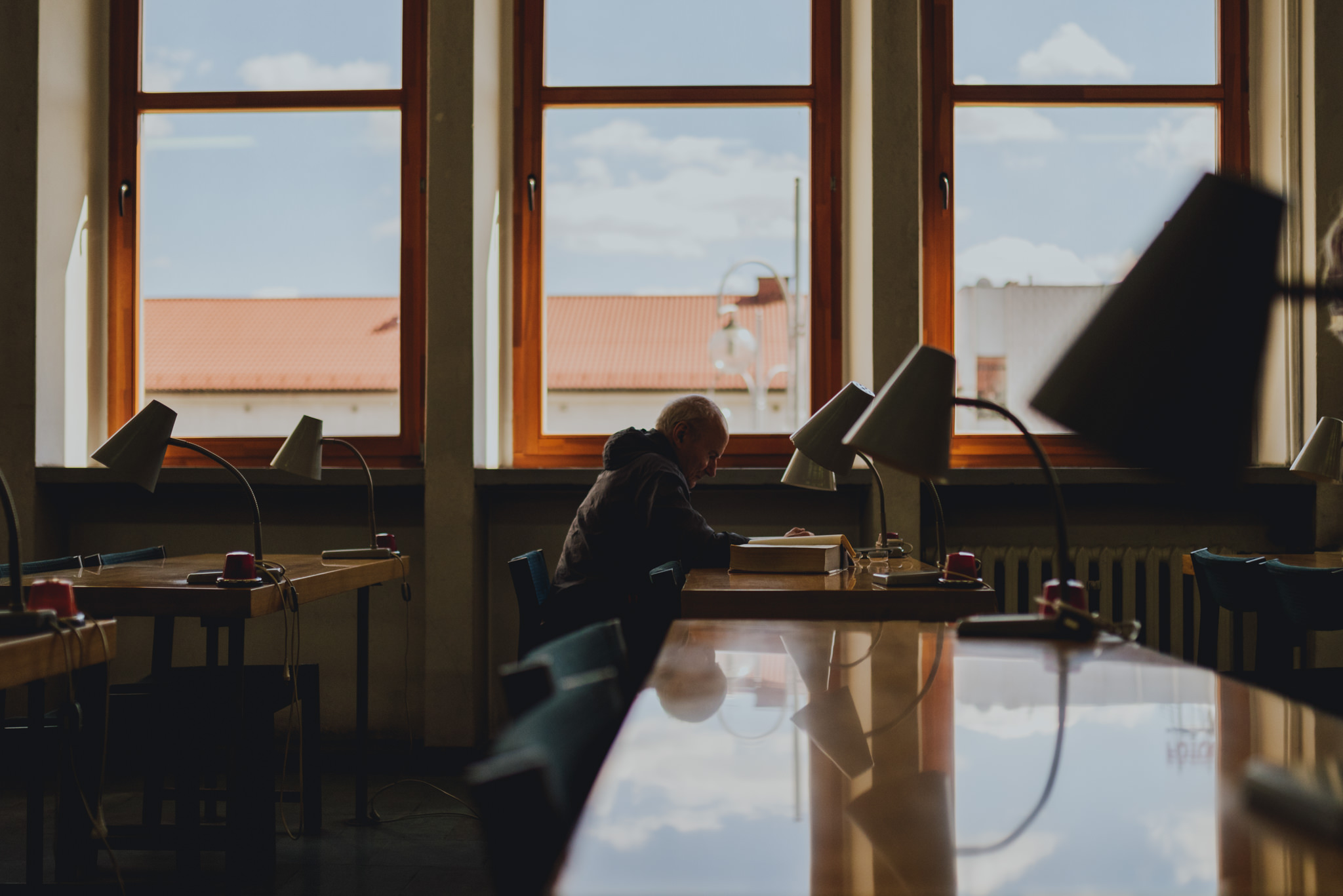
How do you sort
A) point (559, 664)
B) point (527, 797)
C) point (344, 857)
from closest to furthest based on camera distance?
point (527, 797) → point (559, 664) → point (344, 857)

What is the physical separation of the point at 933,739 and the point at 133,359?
13.7 feet

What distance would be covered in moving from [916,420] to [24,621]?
1.36 m

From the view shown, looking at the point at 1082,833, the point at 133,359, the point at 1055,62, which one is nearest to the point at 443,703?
the point at 133,359

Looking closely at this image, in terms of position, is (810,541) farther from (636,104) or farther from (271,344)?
(271,344)

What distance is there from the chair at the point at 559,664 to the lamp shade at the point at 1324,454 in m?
2.52

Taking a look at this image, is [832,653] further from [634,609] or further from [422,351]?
[422,351]

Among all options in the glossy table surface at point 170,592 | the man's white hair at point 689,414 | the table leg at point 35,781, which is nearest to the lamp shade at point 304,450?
the glossy table surface at point 170,592

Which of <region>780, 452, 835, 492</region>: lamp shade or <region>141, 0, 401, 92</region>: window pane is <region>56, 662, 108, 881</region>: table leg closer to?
<region>780, 452, 835, 492</region>: lamp shade

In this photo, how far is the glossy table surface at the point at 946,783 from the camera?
657 millimetres

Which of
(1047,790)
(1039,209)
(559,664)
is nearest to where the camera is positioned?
(1047,790)

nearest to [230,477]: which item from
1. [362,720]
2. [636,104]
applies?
[362,720]

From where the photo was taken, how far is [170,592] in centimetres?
217

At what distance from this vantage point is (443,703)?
374 centimetres

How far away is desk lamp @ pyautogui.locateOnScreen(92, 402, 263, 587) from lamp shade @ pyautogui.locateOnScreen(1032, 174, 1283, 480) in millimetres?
1948
